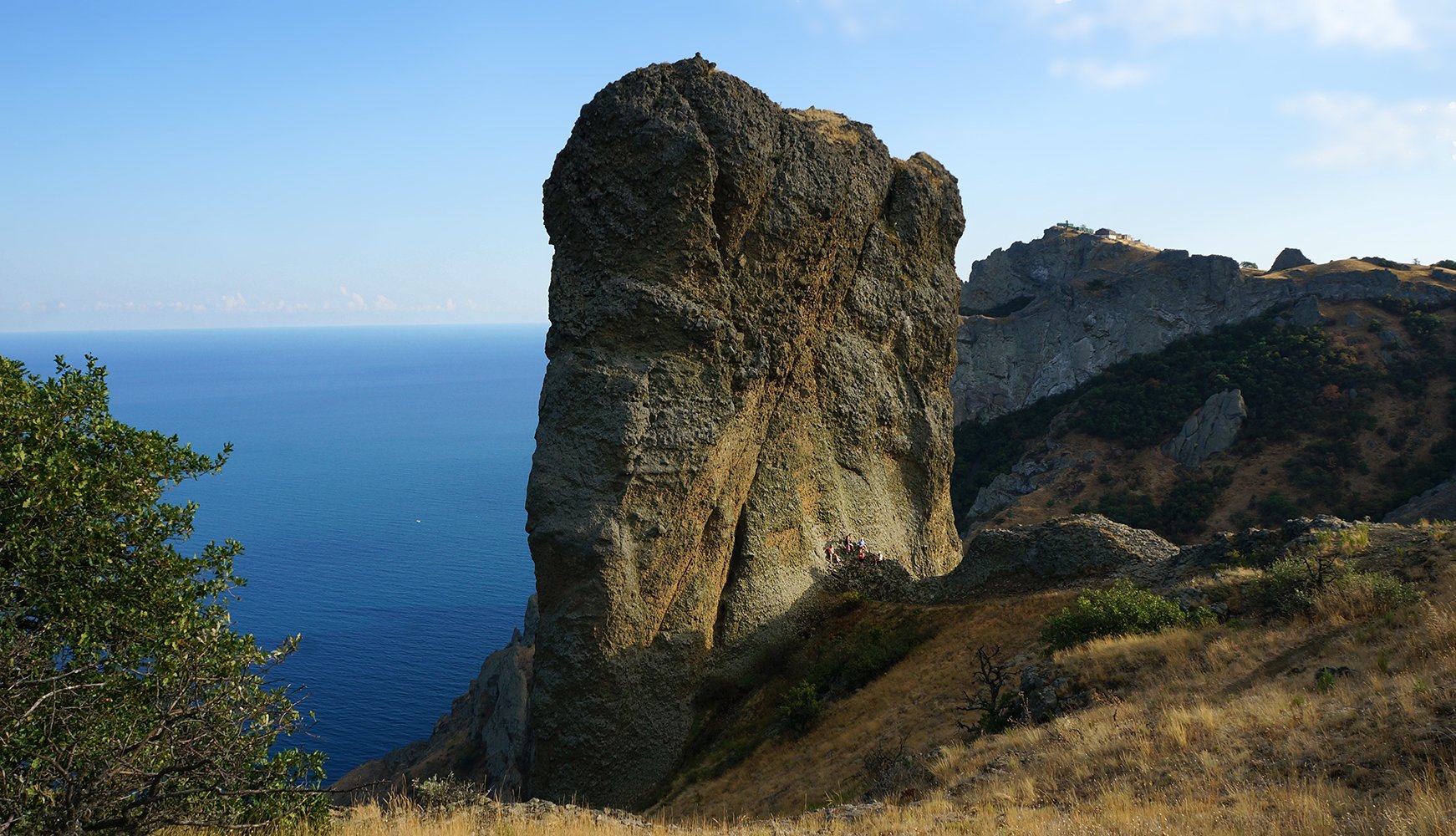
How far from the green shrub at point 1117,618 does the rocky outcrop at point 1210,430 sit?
45.7m

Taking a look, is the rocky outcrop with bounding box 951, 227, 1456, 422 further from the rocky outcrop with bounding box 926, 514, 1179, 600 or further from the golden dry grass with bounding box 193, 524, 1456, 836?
the golden dry grass with bounding box 193, 524, 1456, 836

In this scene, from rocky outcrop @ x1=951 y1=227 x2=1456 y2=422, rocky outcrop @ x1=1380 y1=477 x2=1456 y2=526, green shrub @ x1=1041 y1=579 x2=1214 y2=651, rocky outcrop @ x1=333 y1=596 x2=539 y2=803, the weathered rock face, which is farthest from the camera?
rocky outcrop @ x1=951 y1=227 x2=1456 y2=422

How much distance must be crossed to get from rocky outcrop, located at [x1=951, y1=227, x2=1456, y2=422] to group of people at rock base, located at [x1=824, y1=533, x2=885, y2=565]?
55.3 meters

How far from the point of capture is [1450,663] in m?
9.16

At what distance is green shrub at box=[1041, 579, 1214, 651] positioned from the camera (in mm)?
13836

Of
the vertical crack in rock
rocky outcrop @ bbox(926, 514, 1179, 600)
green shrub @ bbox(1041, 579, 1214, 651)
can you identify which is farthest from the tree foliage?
rocky outcrop @ bbox(926, 514, 1179, 600)

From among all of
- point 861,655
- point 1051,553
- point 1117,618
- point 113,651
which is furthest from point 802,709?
point 113,651

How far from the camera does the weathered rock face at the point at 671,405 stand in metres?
15.5

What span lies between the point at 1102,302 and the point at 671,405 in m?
61.8

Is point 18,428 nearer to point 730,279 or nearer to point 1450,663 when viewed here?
point 730,279

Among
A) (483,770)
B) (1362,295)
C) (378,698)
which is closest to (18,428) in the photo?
(483,770)

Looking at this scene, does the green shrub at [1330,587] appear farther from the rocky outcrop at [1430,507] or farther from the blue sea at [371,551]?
the rocky outcrop at [1430,507]

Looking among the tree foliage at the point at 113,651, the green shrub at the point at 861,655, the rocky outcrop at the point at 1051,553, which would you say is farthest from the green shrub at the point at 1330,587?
the tree foliage at the point at 113,651

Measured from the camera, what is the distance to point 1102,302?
69.1 meters
